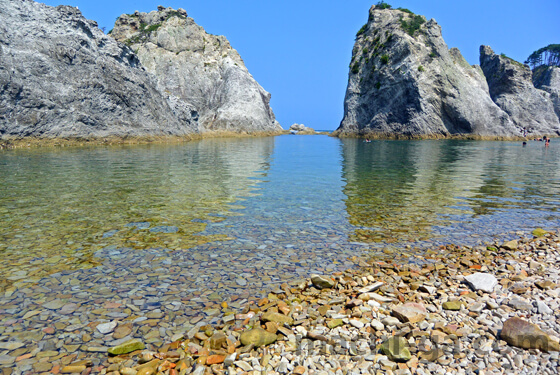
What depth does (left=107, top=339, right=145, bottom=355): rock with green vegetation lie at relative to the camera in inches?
193

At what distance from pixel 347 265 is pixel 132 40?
115m

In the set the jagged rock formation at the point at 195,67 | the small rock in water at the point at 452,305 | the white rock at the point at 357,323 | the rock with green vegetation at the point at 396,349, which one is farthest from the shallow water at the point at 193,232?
the jagged rock formation at the point at 195,67

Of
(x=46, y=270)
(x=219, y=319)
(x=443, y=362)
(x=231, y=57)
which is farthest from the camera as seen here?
(x=231, y=57)

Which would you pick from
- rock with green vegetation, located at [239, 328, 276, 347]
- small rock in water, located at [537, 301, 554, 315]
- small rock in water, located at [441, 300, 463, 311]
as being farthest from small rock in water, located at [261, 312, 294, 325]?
small rock in water, located at [537, 301, 554, 315]

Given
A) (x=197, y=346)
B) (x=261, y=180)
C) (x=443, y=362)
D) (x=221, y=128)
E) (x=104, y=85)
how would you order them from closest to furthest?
(x=443, y=362)
(x=197, y=346)
(x=261, y=180)
(x=104, y=85)
(x=221, y=128)

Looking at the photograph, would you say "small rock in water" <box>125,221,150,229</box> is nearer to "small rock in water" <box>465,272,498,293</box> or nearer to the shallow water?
the shallow water

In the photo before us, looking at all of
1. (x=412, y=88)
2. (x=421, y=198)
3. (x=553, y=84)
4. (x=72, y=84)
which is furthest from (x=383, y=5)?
(x=421, y=198)

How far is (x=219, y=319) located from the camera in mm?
5855

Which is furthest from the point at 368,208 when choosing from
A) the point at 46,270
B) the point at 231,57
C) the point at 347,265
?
the point at 231,57

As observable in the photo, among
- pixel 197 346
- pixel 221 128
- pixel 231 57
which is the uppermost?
pixel 231 57

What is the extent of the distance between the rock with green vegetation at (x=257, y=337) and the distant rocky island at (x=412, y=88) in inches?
3583

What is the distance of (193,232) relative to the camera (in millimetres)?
10570

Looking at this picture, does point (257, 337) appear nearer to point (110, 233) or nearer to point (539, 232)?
point (110, 233)

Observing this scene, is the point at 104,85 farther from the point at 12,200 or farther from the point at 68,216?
the point at 68,216
